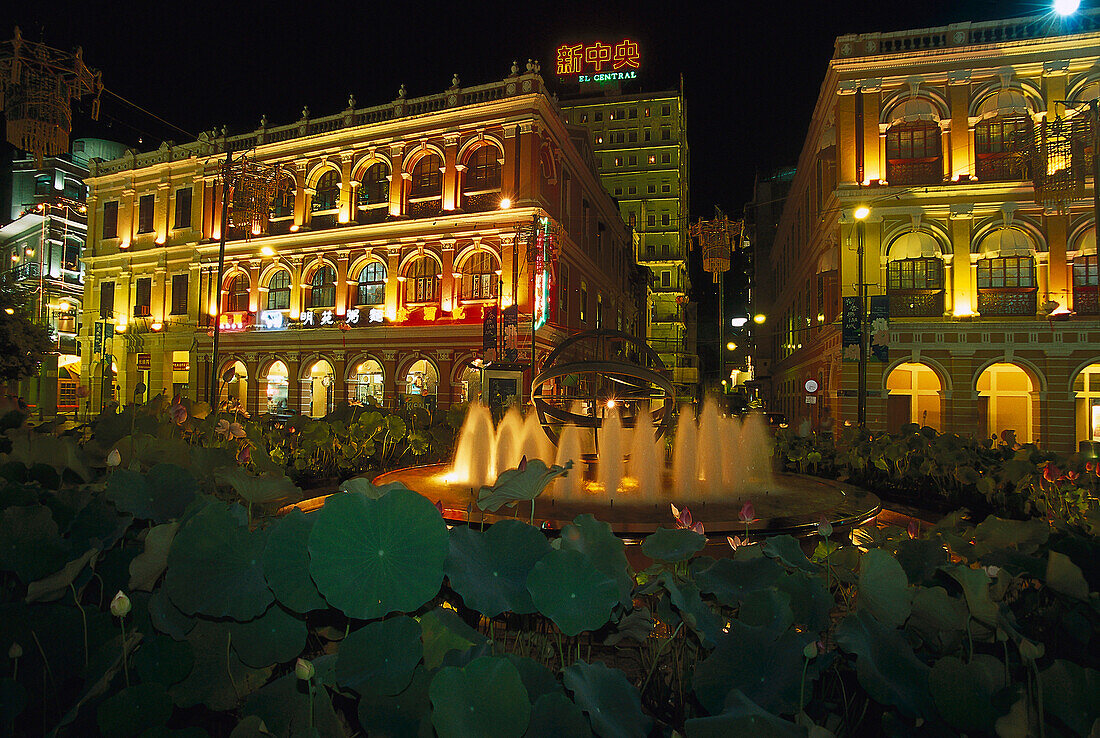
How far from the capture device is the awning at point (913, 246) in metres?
20.2

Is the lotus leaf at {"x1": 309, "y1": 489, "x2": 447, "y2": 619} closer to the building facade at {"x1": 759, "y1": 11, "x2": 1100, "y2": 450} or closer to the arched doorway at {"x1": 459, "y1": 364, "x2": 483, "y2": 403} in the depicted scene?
the building facade at {"x1": 759, "y1": 11, "x2": 1100, "y2": 450}

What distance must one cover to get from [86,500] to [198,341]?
32.9 m

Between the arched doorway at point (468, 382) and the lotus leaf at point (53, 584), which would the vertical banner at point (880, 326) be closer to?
the arched doorway at point (468, 382)

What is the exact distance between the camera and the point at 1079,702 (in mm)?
1013

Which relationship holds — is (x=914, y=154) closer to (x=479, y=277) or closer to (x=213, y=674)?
(x=479, y=277)

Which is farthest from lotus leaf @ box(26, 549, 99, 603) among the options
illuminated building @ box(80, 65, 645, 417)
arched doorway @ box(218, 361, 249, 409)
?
arched doorway @ box(218, 361, 249, 409)

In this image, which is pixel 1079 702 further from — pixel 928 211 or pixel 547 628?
pixel 928 211

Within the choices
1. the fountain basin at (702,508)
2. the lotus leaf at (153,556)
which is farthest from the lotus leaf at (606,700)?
the fountain basin at (702,508)

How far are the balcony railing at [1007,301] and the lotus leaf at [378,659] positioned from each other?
78.6 feet

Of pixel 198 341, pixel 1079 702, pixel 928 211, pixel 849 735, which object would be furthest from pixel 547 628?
pixel 198 341

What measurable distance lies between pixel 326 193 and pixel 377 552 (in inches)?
1219

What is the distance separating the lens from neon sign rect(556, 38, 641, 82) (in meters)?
55.5

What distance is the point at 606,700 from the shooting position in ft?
3.53

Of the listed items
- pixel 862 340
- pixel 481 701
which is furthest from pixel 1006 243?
pixel 481 701
